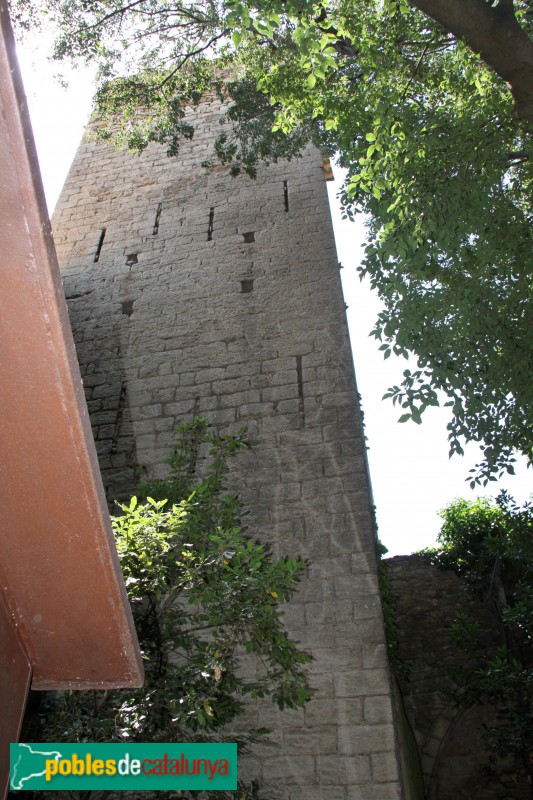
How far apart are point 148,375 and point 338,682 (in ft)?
10.1

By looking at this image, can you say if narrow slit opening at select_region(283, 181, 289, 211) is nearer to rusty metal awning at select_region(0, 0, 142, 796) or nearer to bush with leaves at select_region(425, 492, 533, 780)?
bush with leaves at select_region(425, 492, 533, 780)

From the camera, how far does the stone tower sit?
399cm

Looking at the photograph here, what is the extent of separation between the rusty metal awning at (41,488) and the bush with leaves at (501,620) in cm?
597

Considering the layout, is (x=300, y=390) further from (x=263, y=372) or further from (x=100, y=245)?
(x=100, y=245)

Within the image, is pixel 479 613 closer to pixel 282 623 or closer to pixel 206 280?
pixel 282 623

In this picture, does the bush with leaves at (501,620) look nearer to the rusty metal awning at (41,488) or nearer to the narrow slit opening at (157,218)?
the narrow slit opening at (157,218)

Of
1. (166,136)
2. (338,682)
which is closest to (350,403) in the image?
(338,682)

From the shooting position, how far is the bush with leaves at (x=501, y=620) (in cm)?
644

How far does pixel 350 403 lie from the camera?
5.16m

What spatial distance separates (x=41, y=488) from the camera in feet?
4.70

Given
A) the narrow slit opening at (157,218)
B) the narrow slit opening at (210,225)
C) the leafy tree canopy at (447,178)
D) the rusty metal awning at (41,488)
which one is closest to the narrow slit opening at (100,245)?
the narrow slit opening at (157,218)
